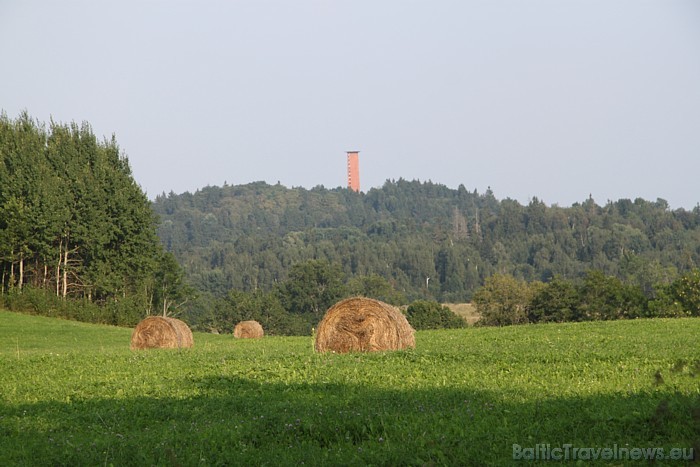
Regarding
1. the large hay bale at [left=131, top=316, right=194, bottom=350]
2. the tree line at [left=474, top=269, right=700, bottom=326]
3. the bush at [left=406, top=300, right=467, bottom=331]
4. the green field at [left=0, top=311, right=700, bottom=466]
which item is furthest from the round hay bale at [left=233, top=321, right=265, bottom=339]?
the bush at [left=406, top=300, right=467, bottom=331]

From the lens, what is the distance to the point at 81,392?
16.6m

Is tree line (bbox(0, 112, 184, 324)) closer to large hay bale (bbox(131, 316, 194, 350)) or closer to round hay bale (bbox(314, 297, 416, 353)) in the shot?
large hay bale (bbox(131, 316, 194, 350))

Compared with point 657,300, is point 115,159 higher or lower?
higher

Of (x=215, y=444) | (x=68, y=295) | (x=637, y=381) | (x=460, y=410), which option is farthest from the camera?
(x=68, y=295)

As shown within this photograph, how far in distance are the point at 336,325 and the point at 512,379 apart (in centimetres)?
992

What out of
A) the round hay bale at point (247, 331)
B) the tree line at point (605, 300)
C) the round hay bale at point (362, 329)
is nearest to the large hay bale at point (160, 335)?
the round hay bale at point (362, 329)

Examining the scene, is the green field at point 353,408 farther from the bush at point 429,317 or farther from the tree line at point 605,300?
the bush at point 429,317

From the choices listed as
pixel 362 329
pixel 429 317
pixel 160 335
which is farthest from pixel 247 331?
pixel 429 317

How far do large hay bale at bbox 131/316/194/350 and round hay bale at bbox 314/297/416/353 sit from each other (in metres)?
10.2

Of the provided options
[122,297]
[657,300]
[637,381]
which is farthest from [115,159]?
[637,381]

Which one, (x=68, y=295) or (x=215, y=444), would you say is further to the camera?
(x=68, y=295)

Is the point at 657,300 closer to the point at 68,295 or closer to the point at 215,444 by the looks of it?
the point at 68,295

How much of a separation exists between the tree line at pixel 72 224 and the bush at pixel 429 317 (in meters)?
40.2

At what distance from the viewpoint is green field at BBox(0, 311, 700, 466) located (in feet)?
34.6
